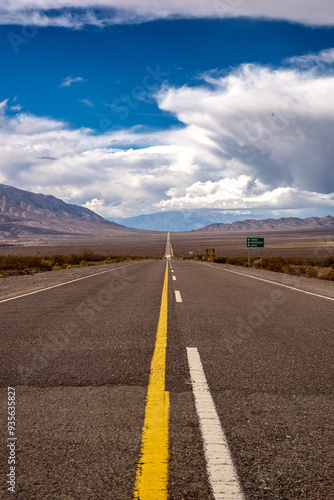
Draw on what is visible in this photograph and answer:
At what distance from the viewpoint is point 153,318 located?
712 centimetres

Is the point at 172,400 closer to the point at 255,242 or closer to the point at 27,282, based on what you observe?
the point at 27,282

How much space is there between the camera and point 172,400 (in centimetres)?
330

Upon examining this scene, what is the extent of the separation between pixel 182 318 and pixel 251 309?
177 centimetres

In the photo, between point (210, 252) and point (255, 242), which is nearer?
point (255, 242)

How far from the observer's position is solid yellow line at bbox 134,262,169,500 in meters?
2.10

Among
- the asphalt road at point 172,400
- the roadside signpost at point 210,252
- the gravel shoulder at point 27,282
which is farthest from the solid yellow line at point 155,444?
the roadside signpost at point 210,252

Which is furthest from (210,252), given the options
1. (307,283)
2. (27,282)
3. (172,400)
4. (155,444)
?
(155,444)

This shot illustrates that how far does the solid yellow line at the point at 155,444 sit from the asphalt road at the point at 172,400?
5cm

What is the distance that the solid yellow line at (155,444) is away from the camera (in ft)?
6.88

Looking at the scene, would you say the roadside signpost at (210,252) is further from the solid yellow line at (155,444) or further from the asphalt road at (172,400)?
the solid yellow line at (155,444)

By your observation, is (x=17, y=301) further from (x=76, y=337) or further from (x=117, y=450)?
(x=117, y=450)

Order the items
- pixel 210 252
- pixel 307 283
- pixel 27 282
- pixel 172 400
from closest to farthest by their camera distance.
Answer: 1. pixel 172 400
2. pixel 307 283
3. pixel 27 282
4. pixel 210 252

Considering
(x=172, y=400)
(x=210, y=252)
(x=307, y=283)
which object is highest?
(x=210, y=252)

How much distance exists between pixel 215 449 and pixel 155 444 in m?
0.38
